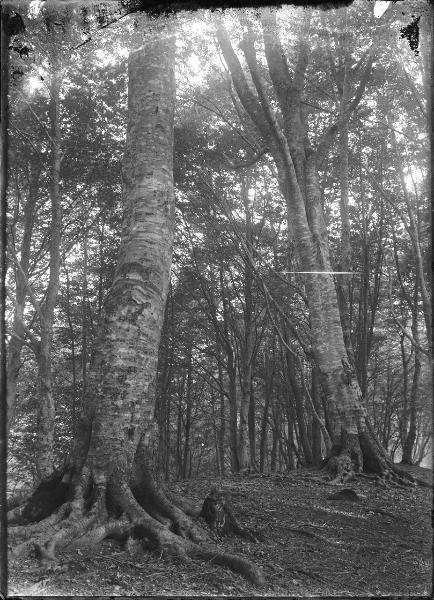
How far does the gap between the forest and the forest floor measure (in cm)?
3

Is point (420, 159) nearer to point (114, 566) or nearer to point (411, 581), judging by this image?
point (411, 581)

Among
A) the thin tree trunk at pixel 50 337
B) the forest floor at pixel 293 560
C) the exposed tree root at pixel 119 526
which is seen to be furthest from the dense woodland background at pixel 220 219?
the exposed tree root at pixel 119 526

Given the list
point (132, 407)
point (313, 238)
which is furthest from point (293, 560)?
point (313, 238)

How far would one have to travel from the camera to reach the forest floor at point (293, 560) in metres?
2.59

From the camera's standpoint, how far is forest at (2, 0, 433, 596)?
3145mm

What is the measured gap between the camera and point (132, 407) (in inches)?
145

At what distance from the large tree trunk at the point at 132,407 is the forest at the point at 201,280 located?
18mm

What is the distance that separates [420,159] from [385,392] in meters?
14.2

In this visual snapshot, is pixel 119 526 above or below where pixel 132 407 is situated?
below

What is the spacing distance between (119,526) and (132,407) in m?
0.87

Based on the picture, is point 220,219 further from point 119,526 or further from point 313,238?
point 119,526

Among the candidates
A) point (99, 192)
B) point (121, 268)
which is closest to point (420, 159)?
point (99, 192)

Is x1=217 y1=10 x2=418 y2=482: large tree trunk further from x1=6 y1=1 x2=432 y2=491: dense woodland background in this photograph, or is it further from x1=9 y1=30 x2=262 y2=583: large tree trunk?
x1=9 y1=30 x2=262 y2=583: large tree trunk

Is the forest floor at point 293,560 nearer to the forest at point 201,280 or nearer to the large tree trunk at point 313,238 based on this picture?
the forest at point 201,280
